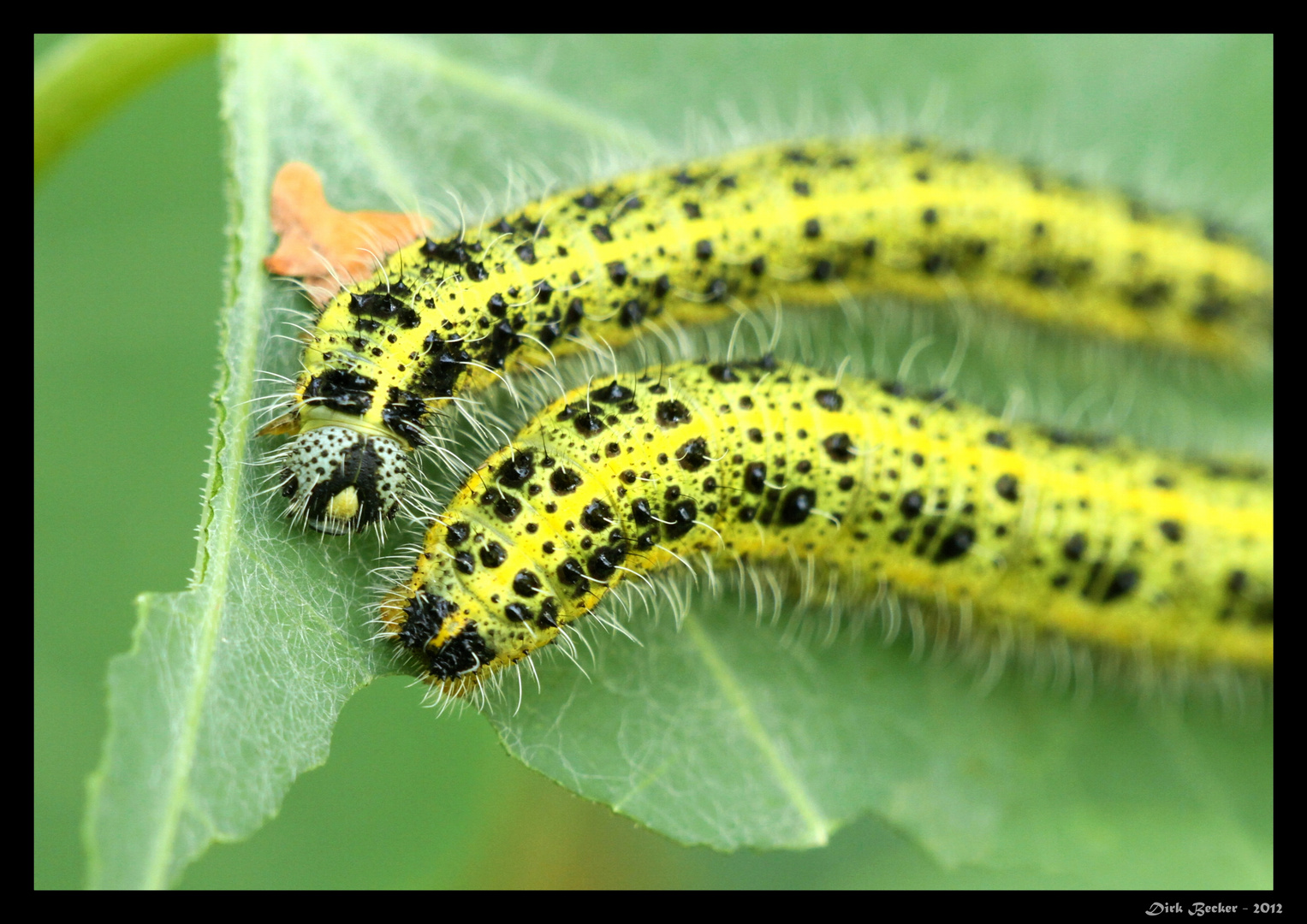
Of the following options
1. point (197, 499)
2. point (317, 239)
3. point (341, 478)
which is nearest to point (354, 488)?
point (341, 478)

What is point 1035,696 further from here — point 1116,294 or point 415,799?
point 415,799

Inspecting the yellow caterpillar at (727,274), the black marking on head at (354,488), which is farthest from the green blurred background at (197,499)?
the black marking on head at (354,488)

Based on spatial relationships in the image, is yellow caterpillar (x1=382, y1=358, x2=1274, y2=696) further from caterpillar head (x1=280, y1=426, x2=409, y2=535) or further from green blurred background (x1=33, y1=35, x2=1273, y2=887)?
green blurred background (x1=33, y1=35, x2=1273, y2=887)

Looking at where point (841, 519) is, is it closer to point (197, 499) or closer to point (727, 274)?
point (727, 274)

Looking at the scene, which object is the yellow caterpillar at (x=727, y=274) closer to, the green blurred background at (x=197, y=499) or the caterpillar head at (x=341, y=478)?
the caterpillar head at (x=341, y=478)

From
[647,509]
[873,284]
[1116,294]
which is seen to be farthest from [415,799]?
[1116,294]

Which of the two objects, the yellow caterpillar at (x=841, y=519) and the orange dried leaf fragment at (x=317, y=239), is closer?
the yellow caterpillar at (x=841, y=519)
